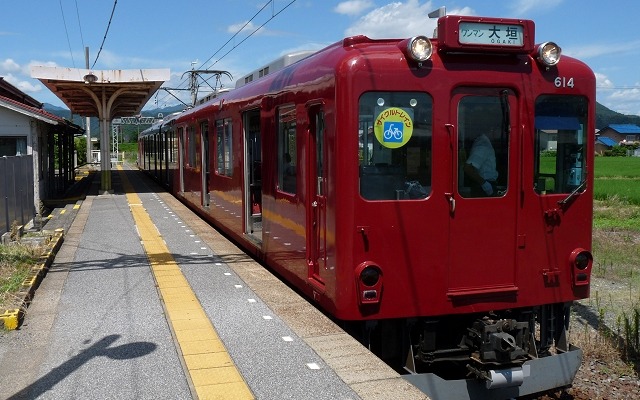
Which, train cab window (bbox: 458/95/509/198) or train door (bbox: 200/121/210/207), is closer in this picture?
train cab window (bbox: 458/95/509/198)

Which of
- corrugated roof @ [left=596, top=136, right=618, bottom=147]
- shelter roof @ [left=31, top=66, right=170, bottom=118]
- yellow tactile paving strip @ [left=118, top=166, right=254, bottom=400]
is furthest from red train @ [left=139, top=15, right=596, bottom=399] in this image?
corrugated roof @ [left=596, top=136, right=618, bottom=147]

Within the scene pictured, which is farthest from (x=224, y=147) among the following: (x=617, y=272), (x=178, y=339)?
(x=617, y=272)

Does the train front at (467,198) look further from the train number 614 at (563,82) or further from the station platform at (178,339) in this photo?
A: the station platform at (178,339)

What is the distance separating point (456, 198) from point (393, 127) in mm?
784

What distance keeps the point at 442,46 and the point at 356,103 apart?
2.80ft

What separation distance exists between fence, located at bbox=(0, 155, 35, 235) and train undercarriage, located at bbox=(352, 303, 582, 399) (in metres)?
7.70

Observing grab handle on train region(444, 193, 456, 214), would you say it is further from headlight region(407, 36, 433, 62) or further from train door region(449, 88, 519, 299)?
headlight region(407, 36, 433, 62)

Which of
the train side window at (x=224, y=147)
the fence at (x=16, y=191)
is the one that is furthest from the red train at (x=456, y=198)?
the fence at (x=16, y=191)

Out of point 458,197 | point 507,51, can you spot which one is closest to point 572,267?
point 458,197

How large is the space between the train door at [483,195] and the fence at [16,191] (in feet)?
26.7

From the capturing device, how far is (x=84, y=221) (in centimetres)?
1400

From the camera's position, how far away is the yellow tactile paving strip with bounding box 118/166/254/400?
457cm

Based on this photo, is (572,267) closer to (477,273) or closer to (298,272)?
(477,273)

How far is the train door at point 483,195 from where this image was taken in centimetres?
527
